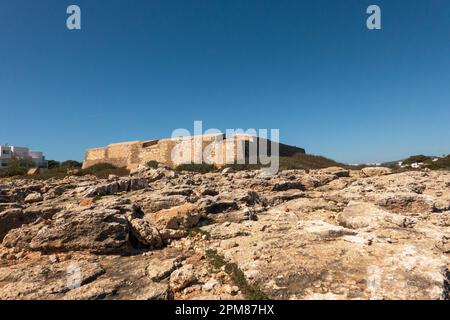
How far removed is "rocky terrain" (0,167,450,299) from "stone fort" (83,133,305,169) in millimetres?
23455

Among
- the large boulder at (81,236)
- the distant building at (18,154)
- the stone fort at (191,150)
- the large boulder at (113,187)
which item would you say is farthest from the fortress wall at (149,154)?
the distant building at (18,154)

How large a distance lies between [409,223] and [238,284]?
4088 mm

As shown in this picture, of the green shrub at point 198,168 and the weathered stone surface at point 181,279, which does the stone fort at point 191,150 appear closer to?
the green shrub at point 198,168

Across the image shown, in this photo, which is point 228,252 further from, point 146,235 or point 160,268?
point 146,235

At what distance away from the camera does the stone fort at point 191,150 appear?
31311mm

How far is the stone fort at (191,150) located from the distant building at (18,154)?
43940 millimetres

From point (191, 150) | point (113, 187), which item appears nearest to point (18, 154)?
point (191, 150)

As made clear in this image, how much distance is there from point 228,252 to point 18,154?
325 ft

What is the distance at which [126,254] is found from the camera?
4.77 metres

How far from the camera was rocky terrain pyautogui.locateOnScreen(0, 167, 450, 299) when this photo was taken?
3230 mm

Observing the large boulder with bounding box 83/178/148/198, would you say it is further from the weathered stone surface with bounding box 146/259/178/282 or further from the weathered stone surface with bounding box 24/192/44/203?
the weathered stone surface with bounding box 146/259/178/282

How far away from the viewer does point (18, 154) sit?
266 feet
